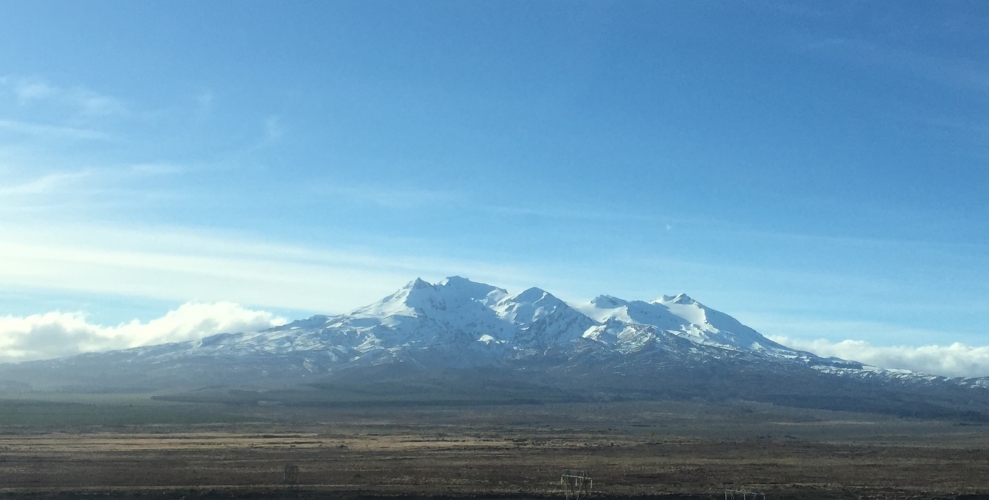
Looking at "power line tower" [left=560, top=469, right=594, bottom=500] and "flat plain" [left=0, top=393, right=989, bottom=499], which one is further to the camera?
"flat plain" [left=0, top=393, right=989, bottom=499]

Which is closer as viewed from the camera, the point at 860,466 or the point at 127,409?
the point at 860,466

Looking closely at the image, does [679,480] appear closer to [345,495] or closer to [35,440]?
[345,495]

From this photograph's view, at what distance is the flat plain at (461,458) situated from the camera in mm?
53656

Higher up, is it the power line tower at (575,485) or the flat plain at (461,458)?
the power line tower at (575,485)

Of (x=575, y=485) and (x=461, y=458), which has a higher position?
(x=575, y=485)

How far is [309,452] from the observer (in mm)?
Answer: 77875

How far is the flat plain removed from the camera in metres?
53.7

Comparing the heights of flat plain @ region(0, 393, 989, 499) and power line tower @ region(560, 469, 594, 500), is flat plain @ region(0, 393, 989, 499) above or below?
below

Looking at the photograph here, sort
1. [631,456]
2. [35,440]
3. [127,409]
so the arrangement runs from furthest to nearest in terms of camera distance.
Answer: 1. [127,409]
2. [35,440]
3. [631,456]

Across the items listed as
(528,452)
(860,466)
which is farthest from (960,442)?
(528,452)

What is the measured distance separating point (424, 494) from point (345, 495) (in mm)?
4452

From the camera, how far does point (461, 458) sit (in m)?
73.0

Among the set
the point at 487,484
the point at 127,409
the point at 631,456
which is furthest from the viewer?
the point at 127,409

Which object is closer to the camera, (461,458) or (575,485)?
(575,485)
